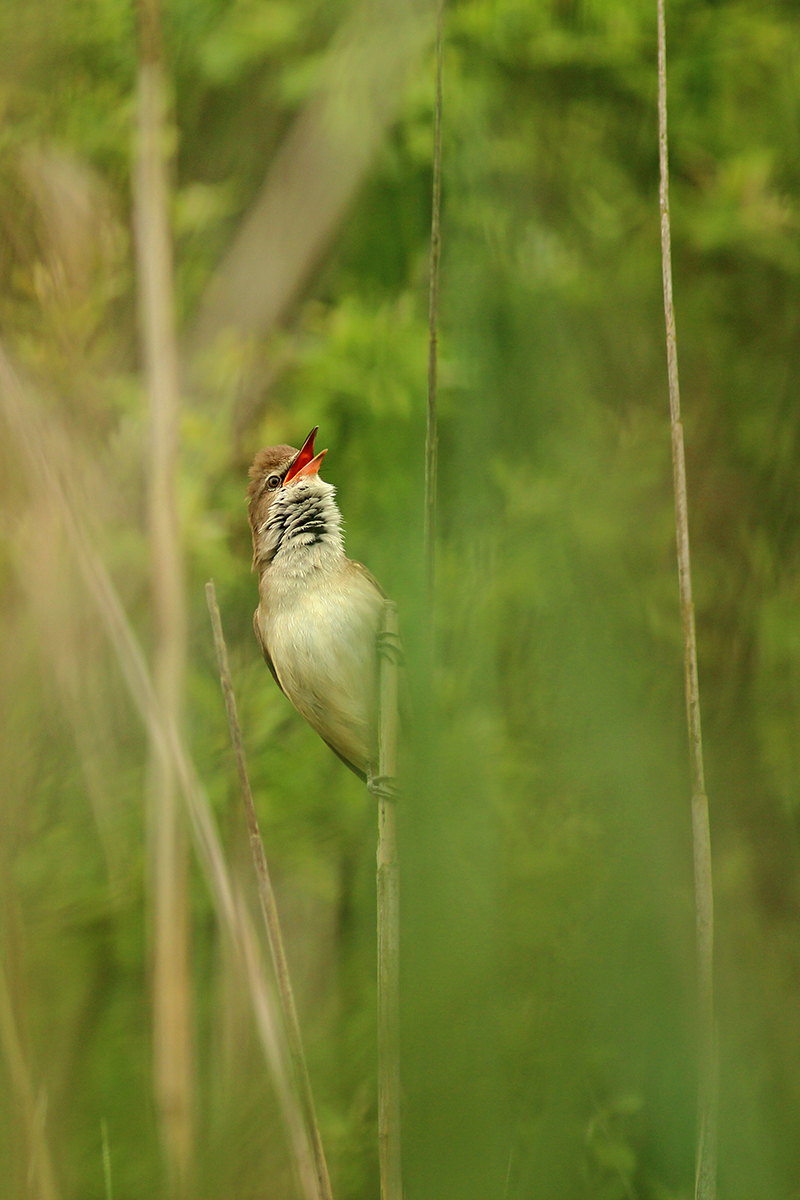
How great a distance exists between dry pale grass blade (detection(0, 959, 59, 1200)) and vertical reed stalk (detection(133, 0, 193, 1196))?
17 centimetres

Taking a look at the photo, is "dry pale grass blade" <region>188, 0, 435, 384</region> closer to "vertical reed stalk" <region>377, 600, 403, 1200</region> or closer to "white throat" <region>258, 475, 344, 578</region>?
"white throat" <region>258, 475, 344, 578</region>

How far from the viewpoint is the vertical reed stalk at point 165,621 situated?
138cm

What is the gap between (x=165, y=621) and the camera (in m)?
1.48

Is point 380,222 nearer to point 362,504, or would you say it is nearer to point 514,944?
point 362,504

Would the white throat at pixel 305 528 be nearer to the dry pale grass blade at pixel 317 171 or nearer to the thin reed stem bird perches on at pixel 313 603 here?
the thin reed stem bird perches on at pixel 313 603

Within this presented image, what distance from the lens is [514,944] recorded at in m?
1.80

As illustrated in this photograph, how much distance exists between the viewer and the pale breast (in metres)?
1.60

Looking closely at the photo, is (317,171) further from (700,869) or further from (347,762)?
(700,869)

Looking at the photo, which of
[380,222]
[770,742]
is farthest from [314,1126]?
[380,222]

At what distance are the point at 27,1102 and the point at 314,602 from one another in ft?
2.79

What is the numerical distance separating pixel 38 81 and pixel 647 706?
5.64 ft

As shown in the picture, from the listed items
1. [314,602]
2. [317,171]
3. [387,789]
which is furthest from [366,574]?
[317,171]

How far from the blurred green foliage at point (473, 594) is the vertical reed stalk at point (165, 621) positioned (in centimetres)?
16

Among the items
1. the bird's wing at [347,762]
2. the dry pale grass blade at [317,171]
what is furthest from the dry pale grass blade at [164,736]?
the dry pale grass blade at [317,171]
